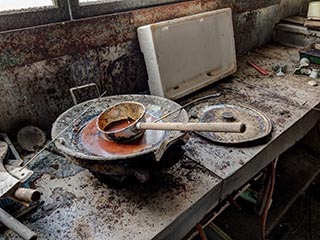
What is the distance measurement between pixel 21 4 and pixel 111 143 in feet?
2.30

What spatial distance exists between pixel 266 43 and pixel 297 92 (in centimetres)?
91

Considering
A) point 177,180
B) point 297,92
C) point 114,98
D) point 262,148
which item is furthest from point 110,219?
point 297,92

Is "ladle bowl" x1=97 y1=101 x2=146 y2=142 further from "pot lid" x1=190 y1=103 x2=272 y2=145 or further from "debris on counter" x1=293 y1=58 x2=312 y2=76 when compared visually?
"debris on counter" x1=293 y1=58 x2=312 y2=76

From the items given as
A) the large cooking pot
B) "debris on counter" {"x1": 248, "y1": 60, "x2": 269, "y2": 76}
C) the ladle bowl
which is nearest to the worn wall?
the large cooking pot

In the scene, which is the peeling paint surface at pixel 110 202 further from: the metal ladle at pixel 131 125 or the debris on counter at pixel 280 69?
the debris on counter at pixel 280 69

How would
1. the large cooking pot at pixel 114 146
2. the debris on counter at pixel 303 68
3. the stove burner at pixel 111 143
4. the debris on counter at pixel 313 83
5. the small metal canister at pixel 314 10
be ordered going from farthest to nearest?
the small metal canister at pixel 314 10 → the debris on counter at pixel 303 68 → the debris on counter at pixel 313 83 → the stove burner at pixel 111 143 → the large cooking pot at pixel 114 146

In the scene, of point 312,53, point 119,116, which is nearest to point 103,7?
point 119,116

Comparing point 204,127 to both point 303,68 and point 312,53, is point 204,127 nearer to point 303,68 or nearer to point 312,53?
point 303,68

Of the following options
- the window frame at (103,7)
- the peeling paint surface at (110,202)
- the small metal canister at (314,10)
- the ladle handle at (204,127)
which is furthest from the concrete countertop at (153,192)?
the small metal canister at (314,10)

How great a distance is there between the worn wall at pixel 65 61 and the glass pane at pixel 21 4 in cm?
10

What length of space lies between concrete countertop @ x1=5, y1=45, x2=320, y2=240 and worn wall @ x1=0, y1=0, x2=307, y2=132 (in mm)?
253

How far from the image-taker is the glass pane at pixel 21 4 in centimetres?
112

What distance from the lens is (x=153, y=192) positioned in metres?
0.97

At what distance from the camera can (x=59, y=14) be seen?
1218 millimetres
